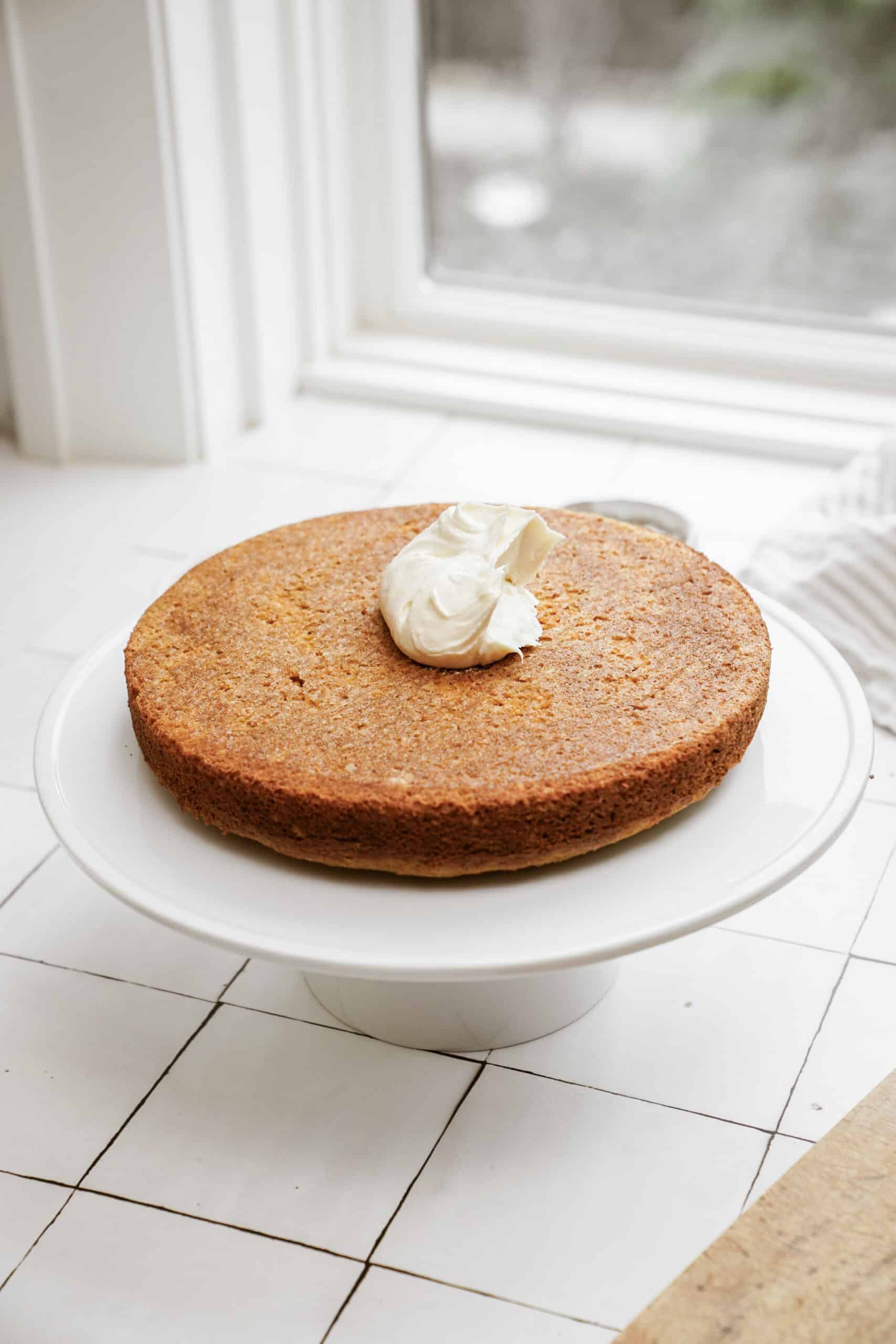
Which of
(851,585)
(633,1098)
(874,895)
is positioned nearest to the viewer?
(633,1098)

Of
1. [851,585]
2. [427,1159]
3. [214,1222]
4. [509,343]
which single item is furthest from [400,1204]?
[509,343]

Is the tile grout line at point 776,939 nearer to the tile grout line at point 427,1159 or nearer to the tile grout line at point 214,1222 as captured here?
the tile grout line at point 427,1159

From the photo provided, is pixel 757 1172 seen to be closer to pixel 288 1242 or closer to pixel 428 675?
pixel 288 1242

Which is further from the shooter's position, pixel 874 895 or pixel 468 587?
pixel 874 895

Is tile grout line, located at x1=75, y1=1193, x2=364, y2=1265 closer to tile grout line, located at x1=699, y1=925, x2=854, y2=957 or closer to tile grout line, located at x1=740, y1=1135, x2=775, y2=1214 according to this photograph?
tile grout line, located at x1=740, y1=1135, x2=775, y2=1214

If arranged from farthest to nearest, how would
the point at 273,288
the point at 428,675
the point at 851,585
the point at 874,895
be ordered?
1. the point at 273,288
2. the point at 851,585
3. the point at 874,895
4. the point at 428,675

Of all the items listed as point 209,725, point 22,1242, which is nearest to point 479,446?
→ point 209,725

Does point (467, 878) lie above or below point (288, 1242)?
above
